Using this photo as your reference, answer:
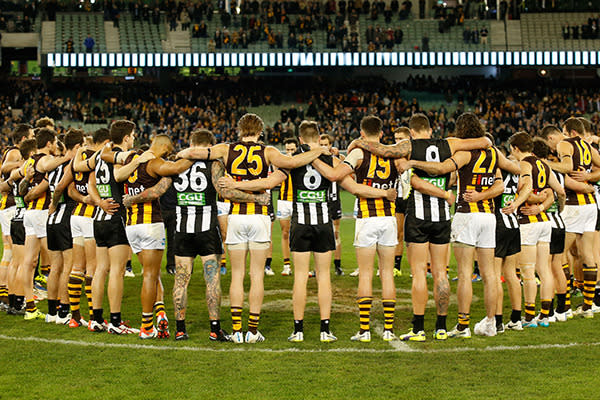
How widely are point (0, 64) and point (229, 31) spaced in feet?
48.4

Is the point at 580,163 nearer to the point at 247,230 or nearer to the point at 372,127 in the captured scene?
the point at 372,127

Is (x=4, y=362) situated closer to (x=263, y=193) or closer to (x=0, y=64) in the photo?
(x=263, y=193)

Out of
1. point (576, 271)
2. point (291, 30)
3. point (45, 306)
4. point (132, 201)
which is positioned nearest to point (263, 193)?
point (132, 201)

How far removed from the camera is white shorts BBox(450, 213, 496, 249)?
28.9 feet

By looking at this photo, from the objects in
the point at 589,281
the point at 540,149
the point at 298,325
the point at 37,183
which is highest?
the point at 540,149

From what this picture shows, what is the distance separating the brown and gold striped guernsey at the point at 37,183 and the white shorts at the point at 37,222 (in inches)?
2.8

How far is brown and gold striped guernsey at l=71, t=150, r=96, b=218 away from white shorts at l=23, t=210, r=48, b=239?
83 centimetres

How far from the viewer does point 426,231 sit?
8758 mm

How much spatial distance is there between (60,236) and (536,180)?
242 inches

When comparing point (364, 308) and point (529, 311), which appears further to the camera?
point (529, 311)

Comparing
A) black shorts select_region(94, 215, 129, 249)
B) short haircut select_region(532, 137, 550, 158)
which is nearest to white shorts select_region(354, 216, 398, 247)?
short haircut select_region(532, 137, 550, 158)

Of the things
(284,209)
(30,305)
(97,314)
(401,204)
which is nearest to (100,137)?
(97,314)

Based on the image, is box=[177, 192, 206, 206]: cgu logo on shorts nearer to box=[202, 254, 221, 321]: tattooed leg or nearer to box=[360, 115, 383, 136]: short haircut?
box=[202, 254, 221, 321]: tattooed leg

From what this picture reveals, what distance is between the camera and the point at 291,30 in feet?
155
